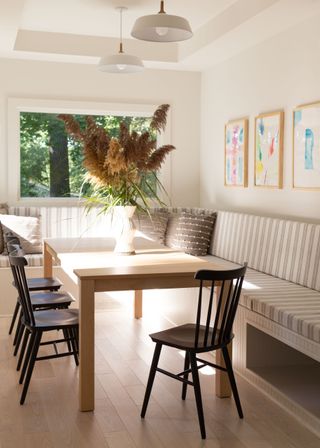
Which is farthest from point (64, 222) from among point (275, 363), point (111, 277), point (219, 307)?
point (219, 307)

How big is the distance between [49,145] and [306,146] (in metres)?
3.01

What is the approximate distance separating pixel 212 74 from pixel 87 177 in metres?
3.19

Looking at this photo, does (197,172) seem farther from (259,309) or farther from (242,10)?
(259,309)

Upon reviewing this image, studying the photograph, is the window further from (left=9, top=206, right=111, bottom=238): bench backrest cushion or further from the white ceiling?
the white ceiling

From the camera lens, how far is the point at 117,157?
144 inches

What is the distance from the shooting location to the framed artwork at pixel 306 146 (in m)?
4.65

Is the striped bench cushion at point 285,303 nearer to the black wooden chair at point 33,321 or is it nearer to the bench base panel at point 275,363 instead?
the bench base panel at point 275,363

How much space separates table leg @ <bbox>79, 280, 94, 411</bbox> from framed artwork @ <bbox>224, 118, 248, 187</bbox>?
2899 millimetres

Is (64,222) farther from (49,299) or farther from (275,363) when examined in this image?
(275,363)

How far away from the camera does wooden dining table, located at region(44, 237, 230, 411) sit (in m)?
3.31

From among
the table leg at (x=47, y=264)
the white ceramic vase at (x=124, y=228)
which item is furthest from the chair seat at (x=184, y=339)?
the table leg at (x=47, y=264)

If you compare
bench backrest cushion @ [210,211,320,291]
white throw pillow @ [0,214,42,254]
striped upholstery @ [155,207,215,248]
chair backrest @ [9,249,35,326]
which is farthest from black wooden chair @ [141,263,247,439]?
white throw pillow @ [0,214,42,254]

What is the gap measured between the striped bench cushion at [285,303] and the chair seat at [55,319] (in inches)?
44.2

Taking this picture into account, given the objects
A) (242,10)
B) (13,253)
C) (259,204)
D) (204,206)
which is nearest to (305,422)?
(13,253)
